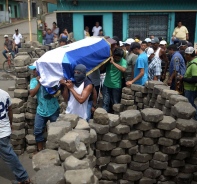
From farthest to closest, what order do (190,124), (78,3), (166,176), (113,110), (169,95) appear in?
(78,3) → (113,110) → (169,95) → (166,176) → (190,124)

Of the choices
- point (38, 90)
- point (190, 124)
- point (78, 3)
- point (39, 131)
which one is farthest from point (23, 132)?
point (78, 3)

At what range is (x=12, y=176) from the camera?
4.84 m

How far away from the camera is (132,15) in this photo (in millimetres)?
14438

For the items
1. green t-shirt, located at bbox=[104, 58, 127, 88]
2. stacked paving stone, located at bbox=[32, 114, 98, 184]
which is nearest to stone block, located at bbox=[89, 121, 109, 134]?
stacked paving stone, located at bbox=[32, 114, 98, 184]

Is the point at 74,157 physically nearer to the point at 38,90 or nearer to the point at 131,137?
the point at 131,137

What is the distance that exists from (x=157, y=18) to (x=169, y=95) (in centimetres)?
1048

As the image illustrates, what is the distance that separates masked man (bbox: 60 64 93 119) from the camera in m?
4.25

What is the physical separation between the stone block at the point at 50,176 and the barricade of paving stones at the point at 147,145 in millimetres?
1275

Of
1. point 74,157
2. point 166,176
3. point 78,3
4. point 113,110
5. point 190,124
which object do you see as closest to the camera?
point 74,157

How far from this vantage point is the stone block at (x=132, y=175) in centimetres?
441

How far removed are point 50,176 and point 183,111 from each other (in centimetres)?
227

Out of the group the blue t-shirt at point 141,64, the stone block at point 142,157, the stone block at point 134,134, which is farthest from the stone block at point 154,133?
the blue t-shirt at point 141,64

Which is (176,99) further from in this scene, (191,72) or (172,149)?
(191,72)

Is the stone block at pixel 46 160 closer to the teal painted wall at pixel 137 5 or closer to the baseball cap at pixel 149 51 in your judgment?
the baseball cap at pixel 149 51
